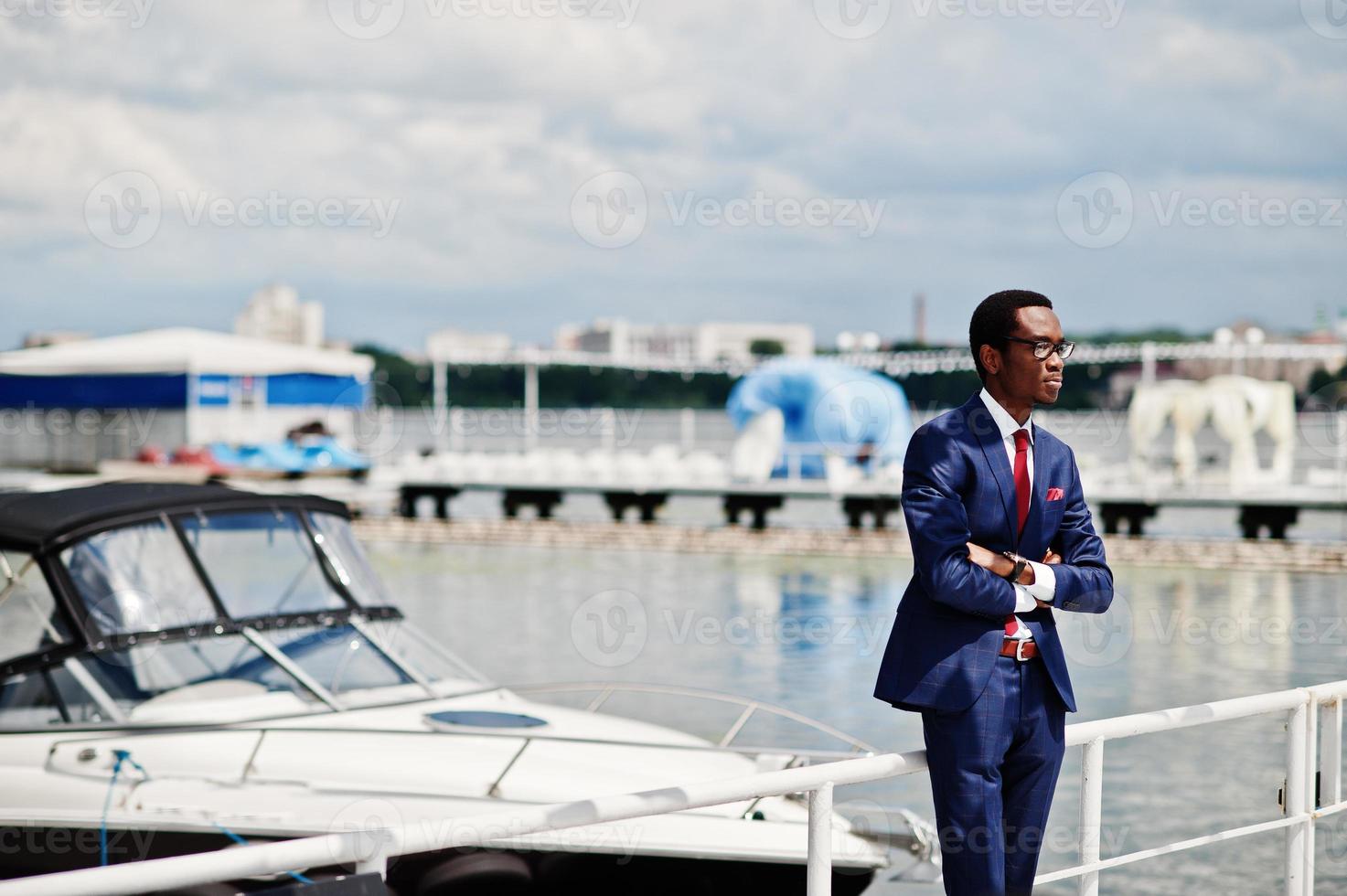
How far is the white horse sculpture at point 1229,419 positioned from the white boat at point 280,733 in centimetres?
2609

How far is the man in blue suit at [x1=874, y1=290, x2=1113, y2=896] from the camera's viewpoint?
10.1ft

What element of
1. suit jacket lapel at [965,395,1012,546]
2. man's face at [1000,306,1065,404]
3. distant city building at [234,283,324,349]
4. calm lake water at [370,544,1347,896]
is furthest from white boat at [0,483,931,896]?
distant city building at [234,283,324,349]

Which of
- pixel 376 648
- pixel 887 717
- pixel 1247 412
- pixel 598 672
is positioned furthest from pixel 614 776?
pixel 1247 412

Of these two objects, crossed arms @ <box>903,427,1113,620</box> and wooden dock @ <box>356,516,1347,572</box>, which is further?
wooden dock @ <box>356,516,1347,572</box>

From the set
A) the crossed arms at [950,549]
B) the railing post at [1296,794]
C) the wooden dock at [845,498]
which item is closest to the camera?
the crossed arms at [950,549]

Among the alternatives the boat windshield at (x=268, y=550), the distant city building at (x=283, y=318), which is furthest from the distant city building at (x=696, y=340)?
the boat windshield at (x=268, y=550)

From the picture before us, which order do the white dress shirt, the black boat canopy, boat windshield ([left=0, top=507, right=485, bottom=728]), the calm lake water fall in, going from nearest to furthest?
the white dress shirt → boat windshield ([left=0, top=507, right=485, bottom=728]) → the black boat canopy → the calm lake water

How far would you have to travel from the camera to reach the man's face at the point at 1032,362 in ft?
10.4

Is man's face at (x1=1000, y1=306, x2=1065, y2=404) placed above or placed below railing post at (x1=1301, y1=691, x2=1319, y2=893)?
above

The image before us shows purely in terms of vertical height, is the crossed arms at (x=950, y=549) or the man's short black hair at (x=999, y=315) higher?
the man's short black hair at (x=999, y=315)

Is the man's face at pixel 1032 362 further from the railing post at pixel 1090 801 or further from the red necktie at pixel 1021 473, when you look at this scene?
the railing post at pixel 1090 801

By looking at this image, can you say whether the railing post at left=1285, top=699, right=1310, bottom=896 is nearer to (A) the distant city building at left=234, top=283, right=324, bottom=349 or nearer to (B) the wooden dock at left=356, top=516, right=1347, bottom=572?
(B) the wooden dock at left=356, top=516, right=1347, bottom=572

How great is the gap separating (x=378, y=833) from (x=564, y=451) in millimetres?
33148

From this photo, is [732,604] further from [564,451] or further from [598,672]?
[564,451]
